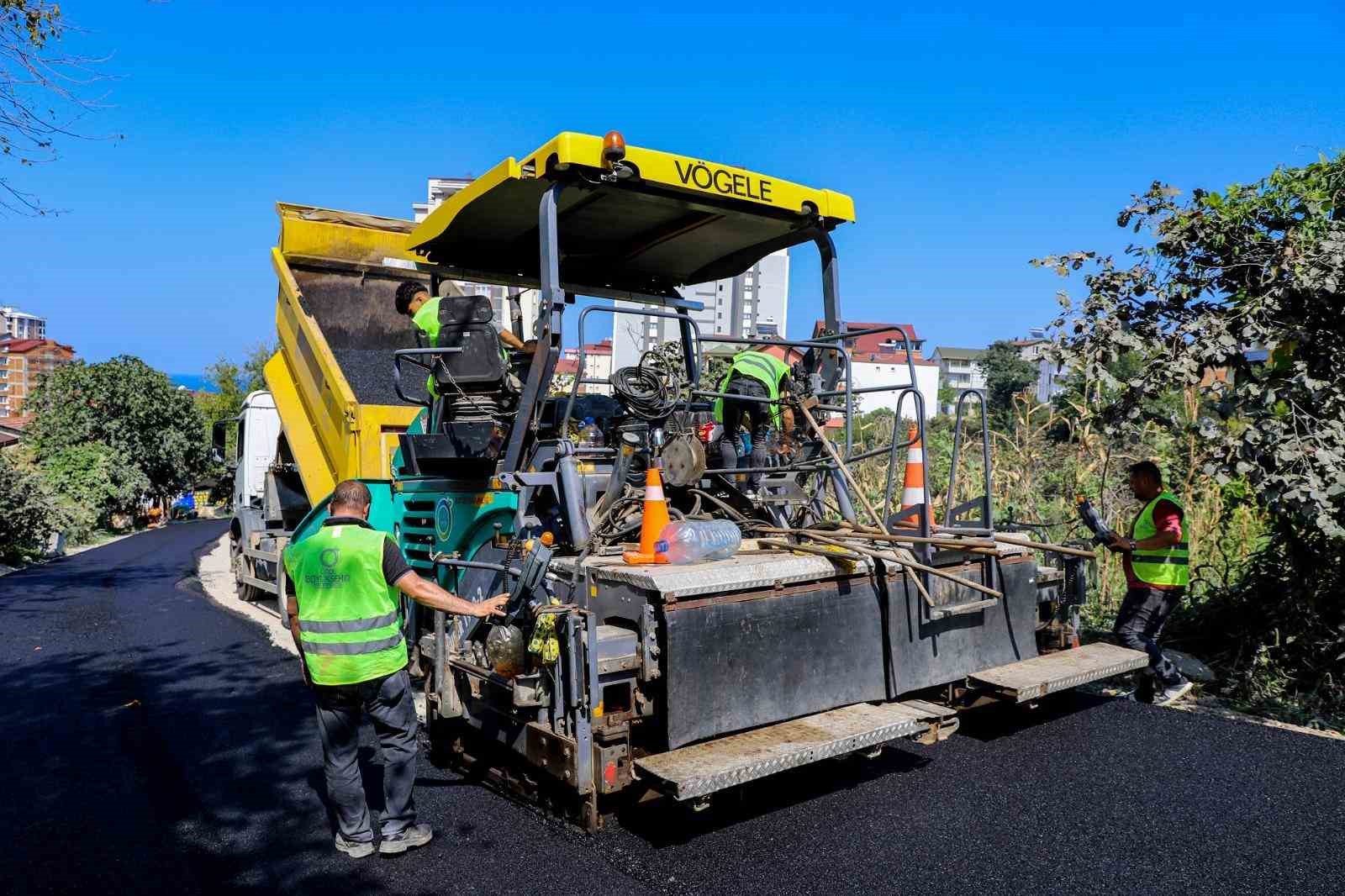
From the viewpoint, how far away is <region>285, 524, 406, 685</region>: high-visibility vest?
3.64 m

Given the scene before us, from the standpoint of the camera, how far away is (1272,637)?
5.84 metres

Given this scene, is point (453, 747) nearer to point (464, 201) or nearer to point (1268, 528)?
point (464, 201)

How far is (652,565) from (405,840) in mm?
1370

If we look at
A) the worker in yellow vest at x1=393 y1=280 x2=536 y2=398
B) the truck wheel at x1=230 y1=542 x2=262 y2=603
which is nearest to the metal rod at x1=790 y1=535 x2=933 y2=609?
the worker in yellow vest at x1=393 y1=280 x2=536 y2=398

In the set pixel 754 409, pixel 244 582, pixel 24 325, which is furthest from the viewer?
pixel 24 325

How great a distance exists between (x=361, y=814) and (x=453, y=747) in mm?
847

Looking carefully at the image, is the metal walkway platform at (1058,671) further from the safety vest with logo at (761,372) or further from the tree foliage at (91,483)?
the tree foliage at (91,483)

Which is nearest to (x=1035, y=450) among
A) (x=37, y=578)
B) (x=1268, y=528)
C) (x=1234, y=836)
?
(x=1268, y=528)

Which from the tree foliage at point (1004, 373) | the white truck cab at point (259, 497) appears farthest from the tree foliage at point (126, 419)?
the tree foliage at point (1004, 373)

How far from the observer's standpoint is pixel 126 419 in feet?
84.1

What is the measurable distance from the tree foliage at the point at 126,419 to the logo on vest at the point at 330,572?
2226 cm

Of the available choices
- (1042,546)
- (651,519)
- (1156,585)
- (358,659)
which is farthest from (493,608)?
(1156,585)

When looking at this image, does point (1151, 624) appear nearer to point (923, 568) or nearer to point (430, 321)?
point (923, 568)

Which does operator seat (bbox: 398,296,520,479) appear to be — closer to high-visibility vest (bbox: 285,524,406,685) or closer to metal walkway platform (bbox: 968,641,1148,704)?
high-visibility vest (bbox: 285,524,406,685)
